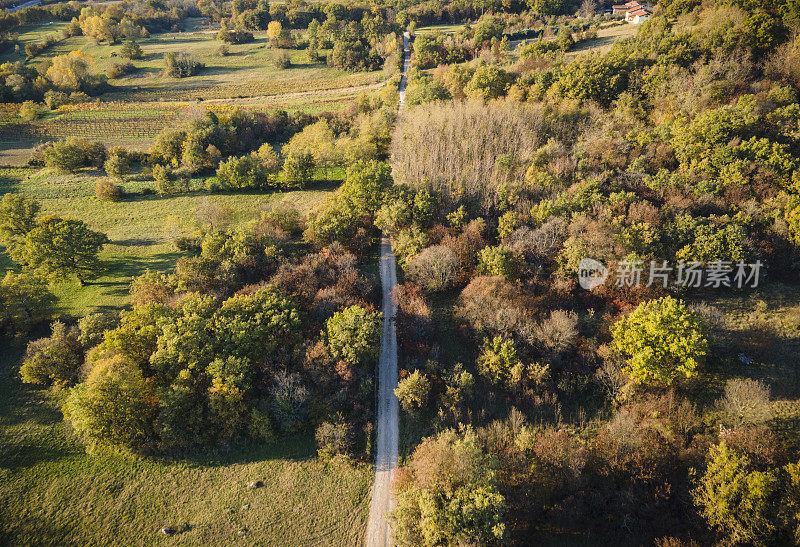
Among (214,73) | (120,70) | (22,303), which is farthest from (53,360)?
(120,70)

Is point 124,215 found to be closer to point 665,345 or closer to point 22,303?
point 22,303

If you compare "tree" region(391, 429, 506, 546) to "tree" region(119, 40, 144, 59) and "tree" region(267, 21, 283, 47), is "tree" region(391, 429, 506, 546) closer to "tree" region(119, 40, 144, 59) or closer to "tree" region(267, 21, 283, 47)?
"tree" region(267, 21, 283, 47)

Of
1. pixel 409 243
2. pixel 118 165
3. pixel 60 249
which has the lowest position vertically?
pixel 409 243

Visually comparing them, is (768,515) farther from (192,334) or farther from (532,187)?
(192,334)

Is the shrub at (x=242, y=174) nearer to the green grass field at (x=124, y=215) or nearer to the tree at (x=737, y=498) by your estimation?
the green grass field at (x=124, y=215)

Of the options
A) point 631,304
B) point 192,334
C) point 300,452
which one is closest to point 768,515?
point 631,304

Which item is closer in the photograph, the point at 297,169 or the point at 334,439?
the point at 334,439
